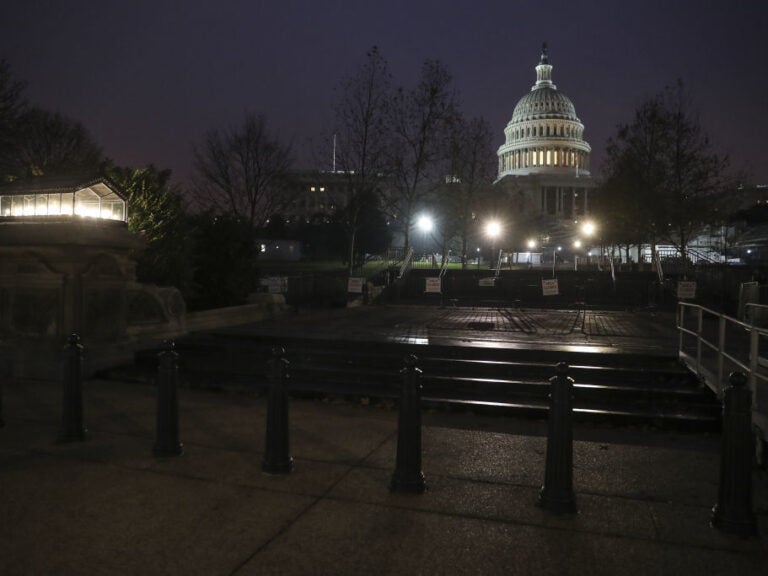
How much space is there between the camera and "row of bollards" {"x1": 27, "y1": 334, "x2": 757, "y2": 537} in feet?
14.1

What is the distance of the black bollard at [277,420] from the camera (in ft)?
17.8

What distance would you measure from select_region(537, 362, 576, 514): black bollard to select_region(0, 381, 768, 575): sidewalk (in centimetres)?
12

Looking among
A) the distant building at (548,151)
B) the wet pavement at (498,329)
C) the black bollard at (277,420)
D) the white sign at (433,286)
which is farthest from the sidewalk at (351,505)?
the distant building at (548,151)

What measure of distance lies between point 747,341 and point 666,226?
26039 millimetres

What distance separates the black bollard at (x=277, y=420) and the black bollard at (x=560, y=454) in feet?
7.34

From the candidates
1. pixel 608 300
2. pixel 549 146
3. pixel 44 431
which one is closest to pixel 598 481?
pixel 44 431

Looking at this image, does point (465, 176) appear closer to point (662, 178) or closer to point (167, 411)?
point (662, 178)

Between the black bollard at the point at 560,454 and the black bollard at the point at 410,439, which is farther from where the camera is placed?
the black bollard at the point at 410,439

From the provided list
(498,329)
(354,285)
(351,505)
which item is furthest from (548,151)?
(351,505)

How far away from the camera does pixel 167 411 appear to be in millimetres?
5895

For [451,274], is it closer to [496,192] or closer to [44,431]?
[44,431]

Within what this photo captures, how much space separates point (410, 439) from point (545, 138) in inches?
5437

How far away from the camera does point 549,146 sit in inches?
5276

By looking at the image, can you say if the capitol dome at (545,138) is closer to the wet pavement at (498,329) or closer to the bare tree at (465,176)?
the bare tree at (465,176)
